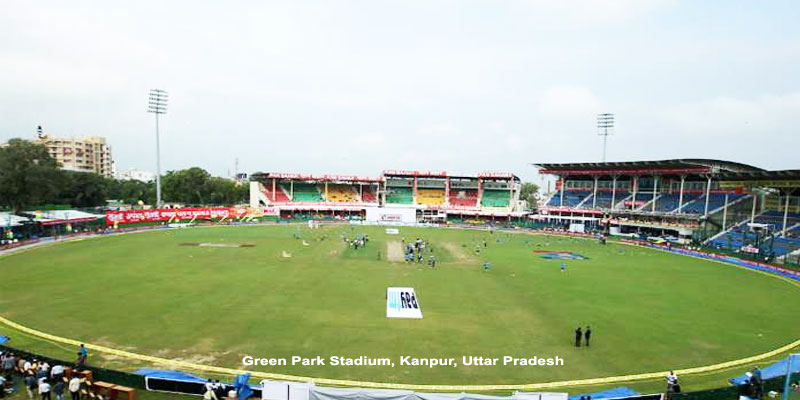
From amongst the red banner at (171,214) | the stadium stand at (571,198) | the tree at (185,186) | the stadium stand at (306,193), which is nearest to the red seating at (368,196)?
the stadium stand at (306,193)

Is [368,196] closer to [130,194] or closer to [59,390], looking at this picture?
[130,194]

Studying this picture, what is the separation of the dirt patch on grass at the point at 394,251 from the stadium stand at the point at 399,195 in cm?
4543

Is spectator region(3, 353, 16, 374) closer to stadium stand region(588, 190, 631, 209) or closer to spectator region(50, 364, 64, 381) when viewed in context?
spectator region(50, 364, 64, 381)

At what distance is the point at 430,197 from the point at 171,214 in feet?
183

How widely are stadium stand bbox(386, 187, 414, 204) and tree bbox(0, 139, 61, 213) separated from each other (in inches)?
2475

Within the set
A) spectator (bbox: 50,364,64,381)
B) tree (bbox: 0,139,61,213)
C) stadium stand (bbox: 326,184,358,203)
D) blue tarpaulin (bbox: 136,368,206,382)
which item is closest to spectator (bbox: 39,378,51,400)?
spectator (bbox: 50,364,64,381)

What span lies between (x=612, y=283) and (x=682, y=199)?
2005 inches

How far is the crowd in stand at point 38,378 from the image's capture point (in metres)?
11.6

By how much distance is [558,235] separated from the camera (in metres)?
71.6

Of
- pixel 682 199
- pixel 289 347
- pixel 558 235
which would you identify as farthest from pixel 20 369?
pixel 682 199

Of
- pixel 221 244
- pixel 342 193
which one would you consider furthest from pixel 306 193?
pixel 221 244

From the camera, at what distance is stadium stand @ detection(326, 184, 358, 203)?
325 feet

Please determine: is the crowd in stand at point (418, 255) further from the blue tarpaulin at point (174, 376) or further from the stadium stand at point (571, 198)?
the stadium stand at point (571, 198)

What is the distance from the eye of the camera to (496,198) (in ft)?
324
